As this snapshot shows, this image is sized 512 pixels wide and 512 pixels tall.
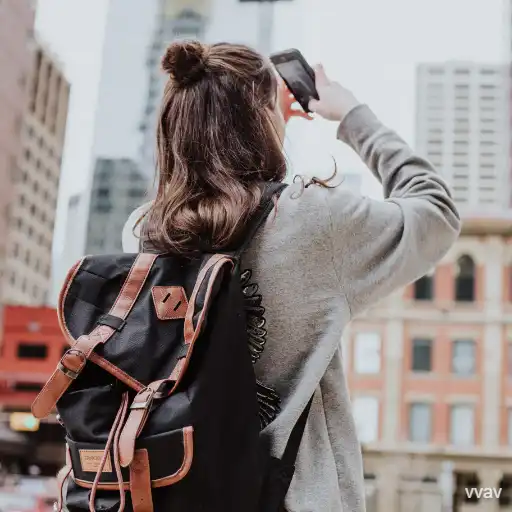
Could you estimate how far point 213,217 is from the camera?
0.62m

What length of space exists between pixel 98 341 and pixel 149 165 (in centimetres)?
213

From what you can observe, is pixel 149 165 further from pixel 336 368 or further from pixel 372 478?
pixel 336 368

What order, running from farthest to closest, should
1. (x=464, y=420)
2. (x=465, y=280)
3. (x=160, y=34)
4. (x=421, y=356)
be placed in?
(x=465, y=280) < (x=421, y=356) < (x=464, y=420) < (x=160, y=34)

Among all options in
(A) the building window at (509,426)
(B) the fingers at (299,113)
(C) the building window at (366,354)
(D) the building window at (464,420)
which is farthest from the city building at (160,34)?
(A) the building window at (509,426)

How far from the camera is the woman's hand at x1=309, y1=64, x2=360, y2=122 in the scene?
75 centimetres

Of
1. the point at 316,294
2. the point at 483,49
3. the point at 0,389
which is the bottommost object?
the point at 0,389

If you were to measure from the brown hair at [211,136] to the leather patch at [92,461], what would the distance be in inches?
6.6

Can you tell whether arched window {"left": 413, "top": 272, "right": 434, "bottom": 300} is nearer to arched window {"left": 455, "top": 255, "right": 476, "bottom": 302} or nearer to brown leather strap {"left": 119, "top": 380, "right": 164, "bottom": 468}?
arched window {"left": 455, "top": 255, "right": 476, "bottom": 302}

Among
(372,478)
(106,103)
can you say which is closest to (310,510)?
(106,103)

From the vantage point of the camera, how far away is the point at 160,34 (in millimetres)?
2725

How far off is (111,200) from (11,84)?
0.52m

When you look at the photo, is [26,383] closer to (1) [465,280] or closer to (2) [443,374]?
(2) [443,374]

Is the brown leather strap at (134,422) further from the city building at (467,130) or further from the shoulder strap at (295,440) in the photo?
the city building at (467,130)

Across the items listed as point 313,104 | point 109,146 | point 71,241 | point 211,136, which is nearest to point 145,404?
point 211,136
